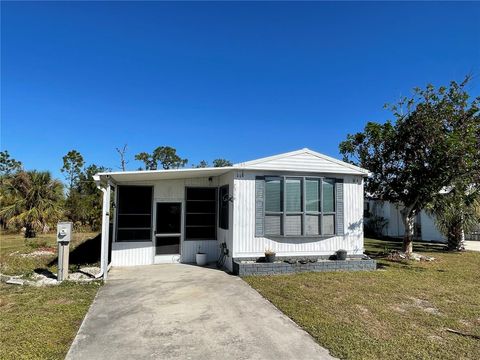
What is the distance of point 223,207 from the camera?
10.7 metres

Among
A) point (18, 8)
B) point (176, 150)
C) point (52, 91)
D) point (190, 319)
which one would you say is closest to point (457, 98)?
point (190, 319)

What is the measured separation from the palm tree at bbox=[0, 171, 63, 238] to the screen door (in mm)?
7356

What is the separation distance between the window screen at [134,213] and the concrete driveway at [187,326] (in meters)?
2.62

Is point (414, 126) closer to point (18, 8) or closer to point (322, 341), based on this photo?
point (322, 341)

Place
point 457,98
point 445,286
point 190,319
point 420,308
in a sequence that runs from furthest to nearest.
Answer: point 457,98
point 445,286
point 420,308
point 190,319

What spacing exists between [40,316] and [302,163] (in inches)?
302

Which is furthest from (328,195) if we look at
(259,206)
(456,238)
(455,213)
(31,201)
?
(31,201)

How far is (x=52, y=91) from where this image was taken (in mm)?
15602

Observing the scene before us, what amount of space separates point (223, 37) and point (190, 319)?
11.2m

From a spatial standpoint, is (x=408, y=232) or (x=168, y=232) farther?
(x=408, y=232)

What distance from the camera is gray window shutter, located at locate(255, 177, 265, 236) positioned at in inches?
382

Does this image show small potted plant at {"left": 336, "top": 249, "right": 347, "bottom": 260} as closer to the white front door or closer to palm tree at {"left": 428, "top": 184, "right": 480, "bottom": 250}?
palm tree at {"left": 428, "top": 184, "right": 480, "bottom": 250}

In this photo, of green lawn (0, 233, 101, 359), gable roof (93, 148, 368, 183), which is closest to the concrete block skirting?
gable roof (93, 148, 368, 183)

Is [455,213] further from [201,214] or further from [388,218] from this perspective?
[201,214]
